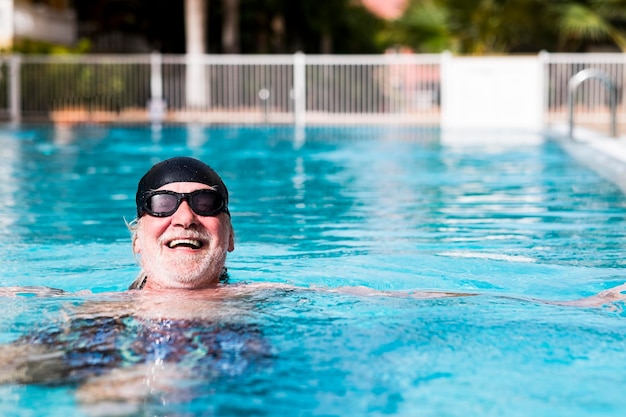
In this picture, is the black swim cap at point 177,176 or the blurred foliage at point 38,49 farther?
the blurred foliage at point 38,49

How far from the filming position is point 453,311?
201 inches

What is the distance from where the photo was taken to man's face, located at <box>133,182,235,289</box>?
4754 mm

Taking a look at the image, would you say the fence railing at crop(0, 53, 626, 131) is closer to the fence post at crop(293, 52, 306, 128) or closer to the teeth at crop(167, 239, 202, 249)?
the fence post at crop(293, 52, 306, 128)

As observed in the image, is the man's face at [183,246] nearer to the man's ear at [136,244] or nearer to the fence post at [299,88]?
the man's ear at [136,244]

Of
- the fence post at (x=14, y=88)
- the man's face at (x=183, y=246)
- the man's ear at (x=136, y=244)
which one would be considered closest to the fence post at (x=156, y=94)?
the fence post at (x=14, y=88)

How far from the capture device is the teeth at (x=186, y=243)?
4.75 m

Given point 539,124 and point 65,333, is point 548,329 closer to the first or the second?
point 65,333

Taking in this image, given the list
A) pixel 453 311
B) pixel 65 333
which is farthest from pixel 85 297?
pixel 453 311

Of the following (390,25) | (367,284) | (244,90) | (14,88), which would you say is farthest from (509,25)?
(367,284)

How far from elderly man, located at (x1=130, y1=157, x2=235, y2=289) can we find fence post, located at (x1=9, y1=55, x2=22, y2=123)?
82.4 feet

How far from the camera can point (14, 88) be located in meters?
29.2

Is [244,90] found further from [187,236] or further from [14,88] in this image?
[187,236]

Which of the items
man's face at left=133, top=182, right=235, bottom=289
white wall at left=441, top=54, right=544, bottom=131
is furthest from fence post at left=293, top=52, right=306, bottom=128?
man's face at left=133, top=182, right=235, bottom=289

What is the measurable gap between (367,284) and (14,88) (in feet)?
79.0
